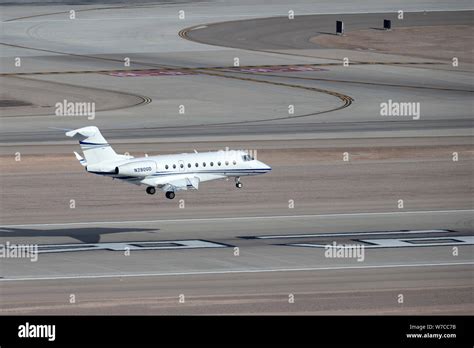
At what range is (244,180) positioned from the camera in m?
92.4

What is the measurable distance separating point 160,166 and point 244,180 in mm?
21126

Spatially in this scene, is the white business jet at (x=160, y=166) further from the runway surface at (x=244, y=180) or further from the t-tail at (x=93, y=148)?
the runway surface at (x=244, y=180)

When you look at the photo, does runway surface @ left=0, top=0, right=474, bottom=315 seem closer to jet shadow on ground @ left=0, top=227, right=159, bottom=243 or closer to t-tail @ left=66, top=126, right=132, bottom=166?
jet shadow on ground @ left=0, top=227, right=159, bottom=243

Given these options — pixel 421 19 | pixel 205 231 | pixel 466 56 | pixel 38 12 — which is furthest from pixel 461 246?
pixel 38 12

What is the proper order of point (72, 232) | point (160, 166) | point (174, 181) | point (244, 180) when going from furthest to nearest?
point (244, 180) → point (72, 232) → point (174, 181) → point (160, 166)

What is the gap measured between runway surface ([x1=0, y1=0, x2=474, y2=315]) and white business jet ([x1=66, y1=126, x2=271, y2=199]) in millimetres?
3210

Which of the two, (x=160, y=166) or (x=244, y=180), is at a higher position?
(x=244, y=180)

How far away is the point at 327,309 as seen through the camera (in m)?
57.1

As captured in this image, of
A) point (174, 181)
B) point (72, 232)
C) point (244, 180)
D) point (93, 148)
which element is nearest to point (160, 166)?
point (174, 181)

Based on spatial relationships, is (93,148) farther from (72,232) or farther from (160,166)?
(72,232)

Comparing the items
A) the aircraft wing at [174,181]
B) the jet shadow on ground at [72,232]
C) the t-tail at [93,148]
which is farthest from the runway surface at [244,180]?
the t-tail at [93,148]

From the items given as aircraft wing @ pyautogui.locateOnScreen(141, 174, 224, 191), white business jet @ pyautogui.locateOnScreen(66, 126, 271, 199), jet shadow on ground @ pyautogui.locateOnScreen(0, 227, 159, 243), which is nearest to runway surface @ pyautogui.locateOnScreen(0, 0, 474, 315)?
jet shadow on ground @ pyautogui.locateOnScreen(0, 227, 159, 243)

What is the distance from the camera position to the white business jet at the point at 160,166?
70.4 metres

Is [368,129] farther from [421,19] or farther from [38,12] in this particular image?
[38,12]
